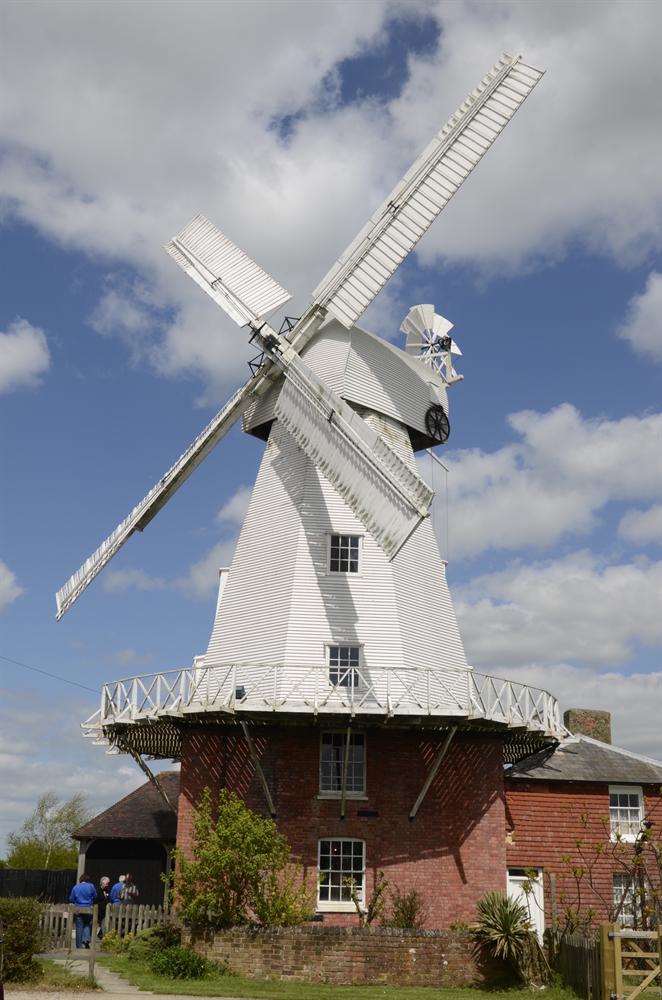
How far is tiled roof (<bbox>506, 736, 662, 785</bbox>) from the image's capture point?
2717 centimetres

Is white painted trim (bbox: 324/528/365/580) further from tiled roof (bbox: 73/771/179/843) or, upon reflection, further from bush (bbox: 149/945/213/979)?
tiled roof (bbox: 73/771/179/843)

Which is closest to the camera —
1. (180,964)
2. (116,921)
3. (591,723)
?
(180,964)

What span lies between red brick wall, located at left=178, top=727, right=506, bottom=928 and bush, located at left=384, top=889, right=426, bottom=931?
0.21m

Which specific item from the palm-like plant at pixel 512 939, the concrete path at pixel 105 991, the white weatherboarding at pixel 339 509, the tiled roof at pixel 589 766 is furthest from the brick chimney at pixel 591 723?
the concrete path at pixel 105 991

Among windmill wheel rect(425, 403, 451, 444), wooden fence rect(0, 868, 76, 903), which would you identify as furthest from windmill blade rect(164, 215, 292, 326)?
wooden fence rect(0, 868, 76, 903)

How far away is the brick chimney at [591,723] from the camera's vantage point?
103 feet

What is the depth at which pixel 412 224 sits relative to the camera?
87.7 ft

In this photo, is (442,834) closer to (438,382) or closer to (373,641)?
(373,641)

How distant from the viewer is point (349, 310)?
2609cm

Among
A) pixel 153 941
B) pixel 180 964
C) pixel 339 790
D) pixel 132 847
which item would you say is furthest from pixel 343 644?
pixel 132 847

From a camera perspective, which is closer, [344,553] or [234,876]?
[234,876]

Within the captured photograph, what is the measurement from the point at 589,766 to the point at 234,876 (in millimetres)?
11301

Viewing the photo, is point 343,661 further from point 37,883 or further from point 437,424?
point 37,883

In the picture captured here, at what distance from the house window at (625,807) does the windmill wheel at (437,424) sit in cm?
1045
